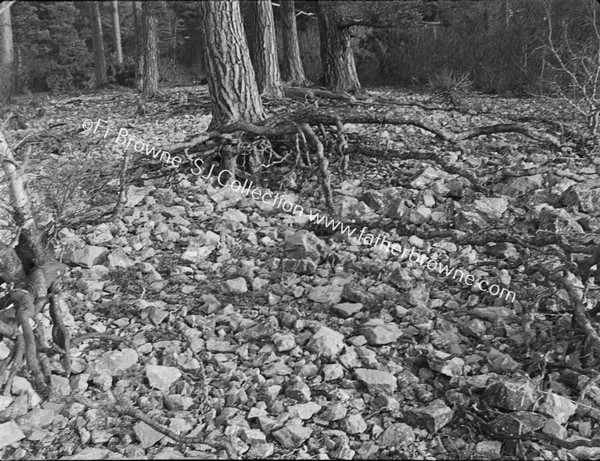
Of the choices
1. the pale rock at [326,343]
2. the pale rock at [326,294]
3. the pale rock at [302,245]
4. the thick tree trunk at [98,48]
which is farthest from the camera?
the thick tree trunk at [98,48]

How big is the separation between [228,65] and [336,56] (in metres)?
4.30

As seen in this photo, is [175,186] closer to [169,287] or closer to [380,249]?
[169,287]

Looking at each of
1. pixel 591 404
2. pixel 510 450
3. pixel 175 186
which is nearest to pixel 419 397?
pixel 510 450

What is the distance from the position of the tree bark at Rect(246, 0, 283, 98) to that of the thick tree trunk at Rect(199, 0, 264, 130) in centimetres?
174

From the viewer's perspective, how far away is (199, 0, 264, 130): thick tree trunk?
3.97 m

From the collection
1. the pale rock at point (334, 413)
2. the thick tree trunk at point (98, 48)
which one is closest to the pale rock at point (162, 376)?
the pale rock at point (334, 413)

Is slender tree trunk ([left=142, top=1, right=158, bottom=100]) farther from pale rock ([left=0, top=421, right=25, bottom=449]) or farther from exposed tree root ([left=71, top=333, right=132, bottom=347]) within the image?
pale rock ([left=0, top=421, right=25, bottom=449])

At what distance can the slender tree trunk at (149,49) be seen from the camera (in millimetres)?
7906

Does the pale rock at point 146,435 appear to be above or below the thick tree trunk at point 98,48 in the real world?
below

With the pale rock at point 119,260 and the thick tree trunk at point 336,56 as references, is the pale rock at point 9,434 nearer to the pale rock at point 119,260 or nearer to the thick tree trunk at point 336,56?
the pale rock at point 119,260

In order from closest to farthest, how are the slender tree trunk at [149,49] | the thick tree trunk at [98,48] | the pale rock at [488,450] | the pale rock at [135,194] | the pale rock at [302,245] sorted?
the pale rock at [488,450] < the pale rock at [302,245] < the pale rock at [135,194] < the slender tree trunk at [149,49] < the thick tree trunk at [98,48]

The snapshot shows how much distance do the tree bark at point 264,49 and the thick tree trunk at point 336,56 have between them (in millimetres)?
1763

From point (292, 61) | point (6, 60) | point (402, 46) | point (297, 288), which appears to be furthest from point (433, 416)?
point (6, 60)

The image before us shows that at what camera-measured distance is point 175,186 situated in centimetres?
379
